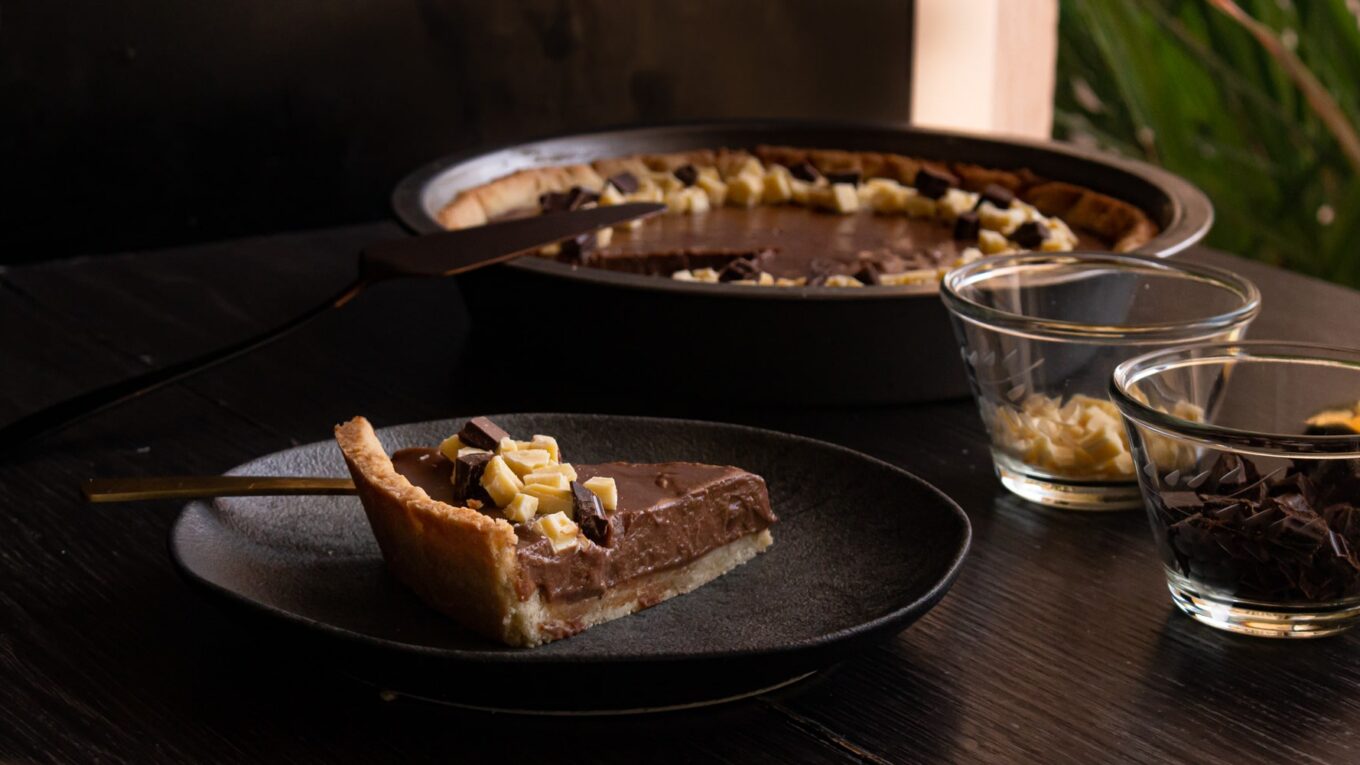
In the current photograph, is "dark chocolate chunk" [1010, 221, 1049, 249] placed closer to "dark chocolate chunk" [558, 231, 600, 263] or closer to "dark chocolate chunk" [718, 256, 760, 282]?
"dark chocolate chunk" [718, 256, 760, 282]

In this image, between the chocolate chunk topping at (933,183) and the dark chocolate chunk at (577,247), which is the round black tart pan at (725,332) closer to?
the dark chocolate chunk at (577,247)

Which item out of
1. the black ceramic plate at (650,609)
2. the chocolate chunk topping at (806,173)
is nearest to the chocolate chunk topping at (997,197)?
the chocolate chunk topping at (806,173)

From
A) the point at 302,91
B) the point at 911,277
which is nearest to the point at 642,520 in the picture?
the point at 911,277

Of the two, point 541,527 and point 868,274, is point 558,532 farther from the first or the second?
point 868,274

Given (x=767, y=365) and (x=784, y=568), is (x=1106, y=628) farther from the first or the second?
(x=767, y=365)

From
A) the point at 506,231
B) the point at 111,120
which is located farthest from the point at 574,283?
the point at 111,120

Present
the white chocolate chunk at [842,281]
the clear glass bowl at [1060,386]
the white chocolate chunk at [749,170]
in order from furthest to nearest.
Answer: the white chocolate chunk at [749,170] → the white chocolate chunk at [842,281] → the clear glass bowl at [1060,386]
